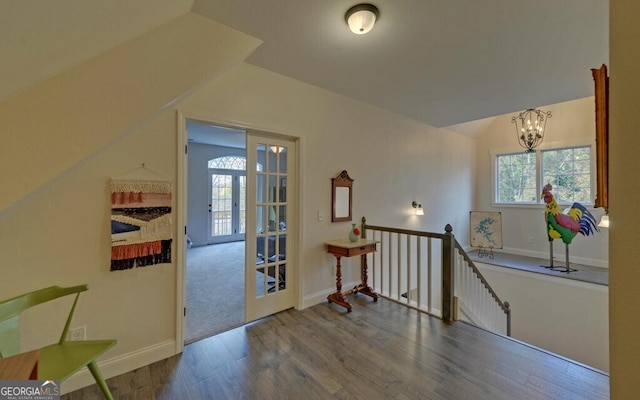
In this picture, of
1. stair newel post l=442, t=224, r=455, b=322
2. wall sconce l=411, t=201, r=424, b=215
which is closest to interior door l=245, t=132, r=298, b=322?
stair newel post l=442, t=224, r=455, b=322

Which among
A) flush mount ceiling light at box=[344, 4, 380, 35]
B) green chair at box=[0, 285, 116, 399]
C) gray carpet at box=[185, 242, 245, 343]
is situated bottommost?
gray carpet at box=[185, 242, 245, 343]

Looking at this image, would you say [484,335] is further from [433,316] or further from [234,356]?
[234,356]

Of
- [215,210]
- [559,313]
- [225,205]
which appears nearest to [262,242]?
[215,210]

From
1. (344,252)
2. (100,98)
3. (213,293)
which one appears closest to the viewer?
(100,98)

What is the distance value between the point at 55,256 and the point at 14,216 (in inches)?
13.1

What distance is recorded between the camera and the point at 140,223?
2053 mm

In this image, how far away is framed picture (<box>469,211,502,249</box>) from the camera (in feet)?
18.6

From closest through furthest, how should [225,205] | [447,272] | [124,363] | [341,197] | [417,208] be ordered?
[124,363], [447,272], [341,197], [417,208], [225,205]

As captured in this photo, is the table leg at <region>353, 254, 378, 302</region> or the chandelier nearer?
the table leg at <region>353, 254, 378, 302</region>

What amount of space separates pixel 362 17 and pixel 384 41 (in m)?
0.46

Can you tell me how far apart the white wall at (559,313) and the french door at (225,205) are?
6.27 metres

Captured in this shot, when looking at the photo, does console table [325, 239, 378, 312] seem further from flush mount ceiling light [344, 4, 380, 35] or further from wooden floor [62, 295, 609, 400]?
flush mount ceiling light [344, 4, 380, 35]

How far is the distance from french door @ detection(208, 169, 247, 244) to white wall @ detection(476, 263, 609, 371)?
627cm

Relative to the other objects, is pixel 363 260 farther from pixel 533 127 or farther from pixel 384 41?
pixel 533 127
